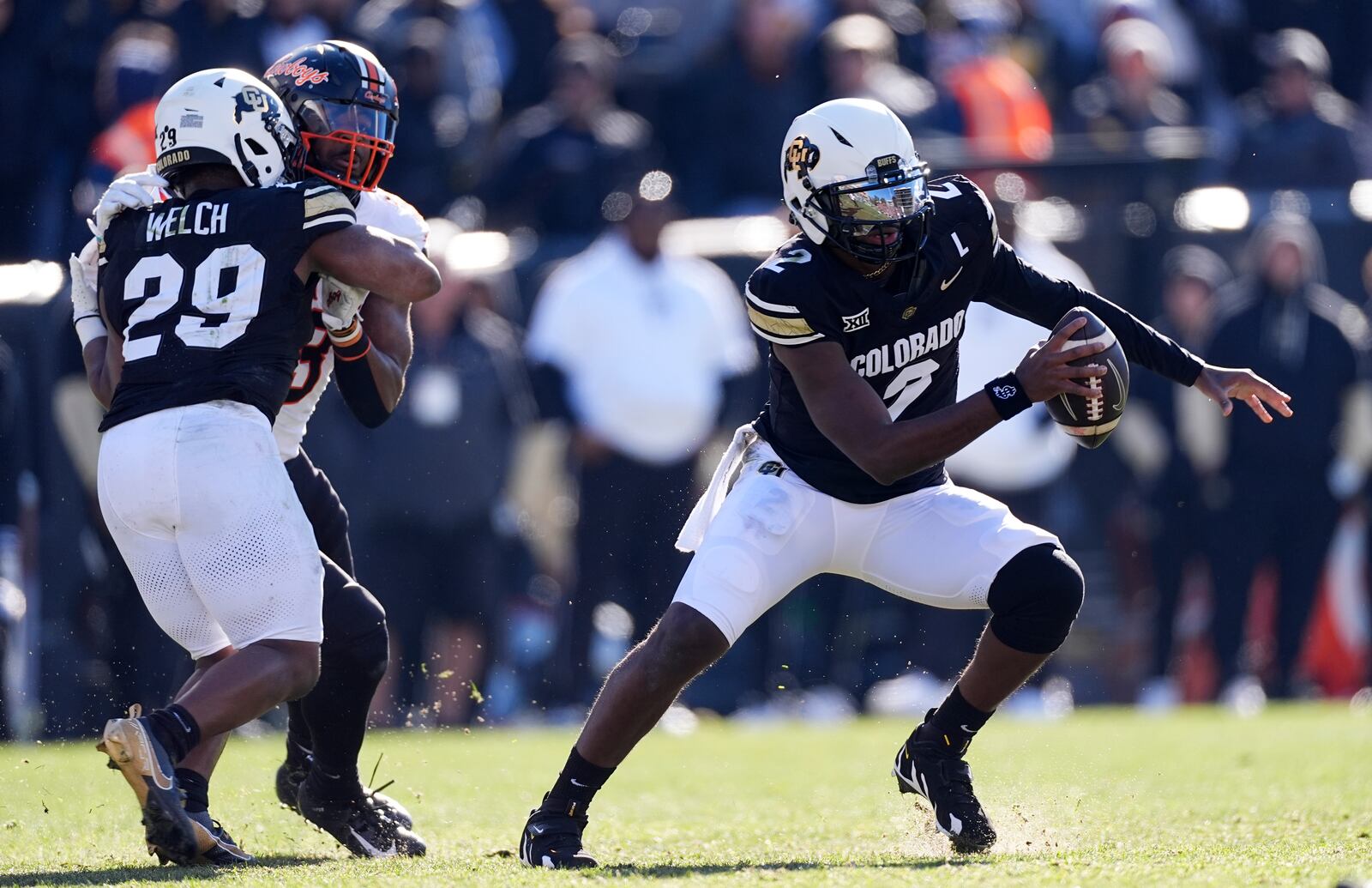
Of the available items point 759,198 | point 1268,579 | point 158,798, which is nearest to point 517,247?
point 759,198

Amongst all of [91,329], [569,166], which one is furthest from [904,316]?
[569,166]

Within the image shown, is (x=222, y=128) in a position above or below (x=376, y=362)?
above

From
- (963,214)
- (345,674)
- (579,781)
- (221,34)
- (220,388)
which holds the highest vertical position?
(221,34)

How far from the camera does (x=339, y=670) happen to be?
15.8 ft

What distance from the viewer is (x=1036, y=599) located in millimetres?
4668

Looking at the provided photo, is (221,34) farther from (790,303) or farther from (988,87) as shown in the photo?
(790,303)

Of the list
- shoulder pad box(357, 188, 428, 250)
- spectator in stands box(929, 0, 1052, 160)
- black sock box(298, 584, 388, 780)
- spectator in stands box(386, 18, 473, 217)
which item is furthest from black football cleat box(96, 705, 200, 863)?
spectator in stands box(929, 0, 1052, 160)

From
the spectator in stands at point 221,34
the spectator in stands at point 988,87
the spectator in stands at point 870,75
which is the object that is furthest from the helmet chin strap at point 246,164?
the spectator in stands at point 988,87

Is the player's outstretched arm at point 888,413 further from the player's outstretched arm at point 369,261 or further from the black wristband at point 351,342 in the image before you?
the black wristband at point 351,342

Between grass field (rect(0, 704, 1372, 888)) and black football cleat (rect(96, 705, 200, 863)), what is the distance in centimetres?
10

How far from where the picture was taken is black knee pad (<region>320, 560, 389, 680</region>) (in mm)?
4793

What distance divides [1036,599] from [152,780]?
2084 mm

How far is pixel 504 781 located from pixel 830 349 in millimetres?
2686

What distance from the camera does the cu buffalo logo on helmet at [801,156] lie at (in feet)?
15.2
